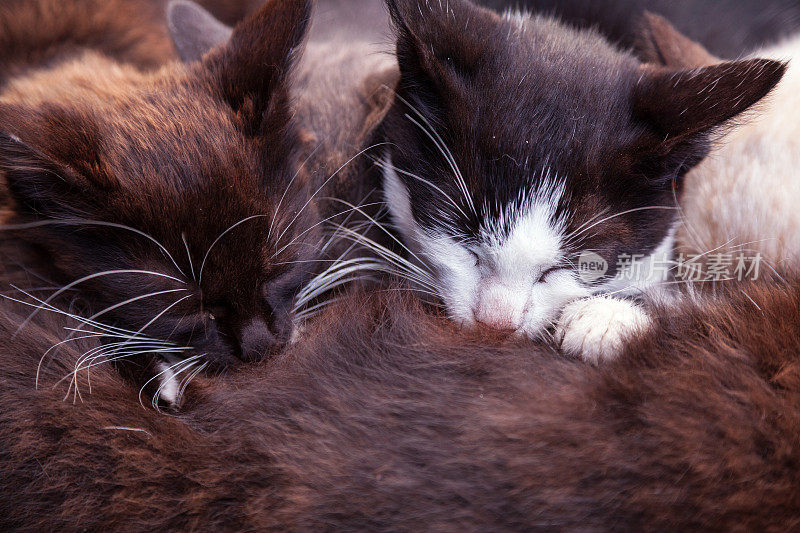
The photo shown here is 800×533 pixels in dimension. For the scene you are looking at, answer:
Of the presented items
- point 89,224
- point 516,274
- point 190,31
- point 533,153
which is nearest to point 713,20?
point 533,153

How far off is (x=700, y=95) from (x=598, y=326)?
0.43 meters

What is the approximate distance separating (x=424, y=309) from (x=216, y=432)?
358 millimetres

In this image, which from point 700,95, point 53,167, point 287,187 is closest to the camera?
point 53,167

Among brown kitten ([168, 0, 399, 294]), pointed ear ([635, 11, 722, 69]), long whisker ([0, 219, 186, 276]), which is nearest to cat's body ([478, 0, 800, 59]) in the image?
pointed ear ([635, 11, 722, 69])

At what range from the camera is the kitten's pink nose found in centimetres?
107

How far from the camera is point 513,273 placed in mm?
1125

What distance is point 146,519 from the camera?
0.73 m

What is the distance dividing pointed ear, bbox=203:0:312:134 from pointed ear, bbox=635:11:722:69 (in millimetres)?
829

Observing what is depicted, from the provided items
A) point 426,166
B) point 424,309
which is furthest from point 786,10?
point 424,309

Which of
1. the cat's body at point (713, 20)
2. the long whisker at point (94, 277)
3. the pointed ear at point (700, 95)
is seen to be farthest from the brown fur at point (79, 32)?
the pointed ear at point (700, 95)

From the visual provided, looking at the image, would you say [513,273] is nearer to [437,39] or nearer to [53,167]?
[437,39]

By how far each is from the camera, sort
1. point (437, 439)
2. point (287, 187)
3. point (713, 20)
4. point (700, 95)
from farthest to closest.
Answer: point (713, 20) < point (287, 187) < point (700, 95) < point (437, 439)

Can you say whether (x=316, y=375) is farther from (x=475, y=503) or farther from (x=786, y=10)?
(x=786, y=10)

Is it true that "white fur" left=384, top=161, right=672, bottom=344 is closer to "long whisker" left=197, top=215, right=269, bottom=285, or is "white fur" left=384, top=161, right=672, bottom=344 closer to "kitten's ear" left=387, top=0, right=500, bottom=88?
"kitten's ear" left=387, top=0, right=500, bottom=88
